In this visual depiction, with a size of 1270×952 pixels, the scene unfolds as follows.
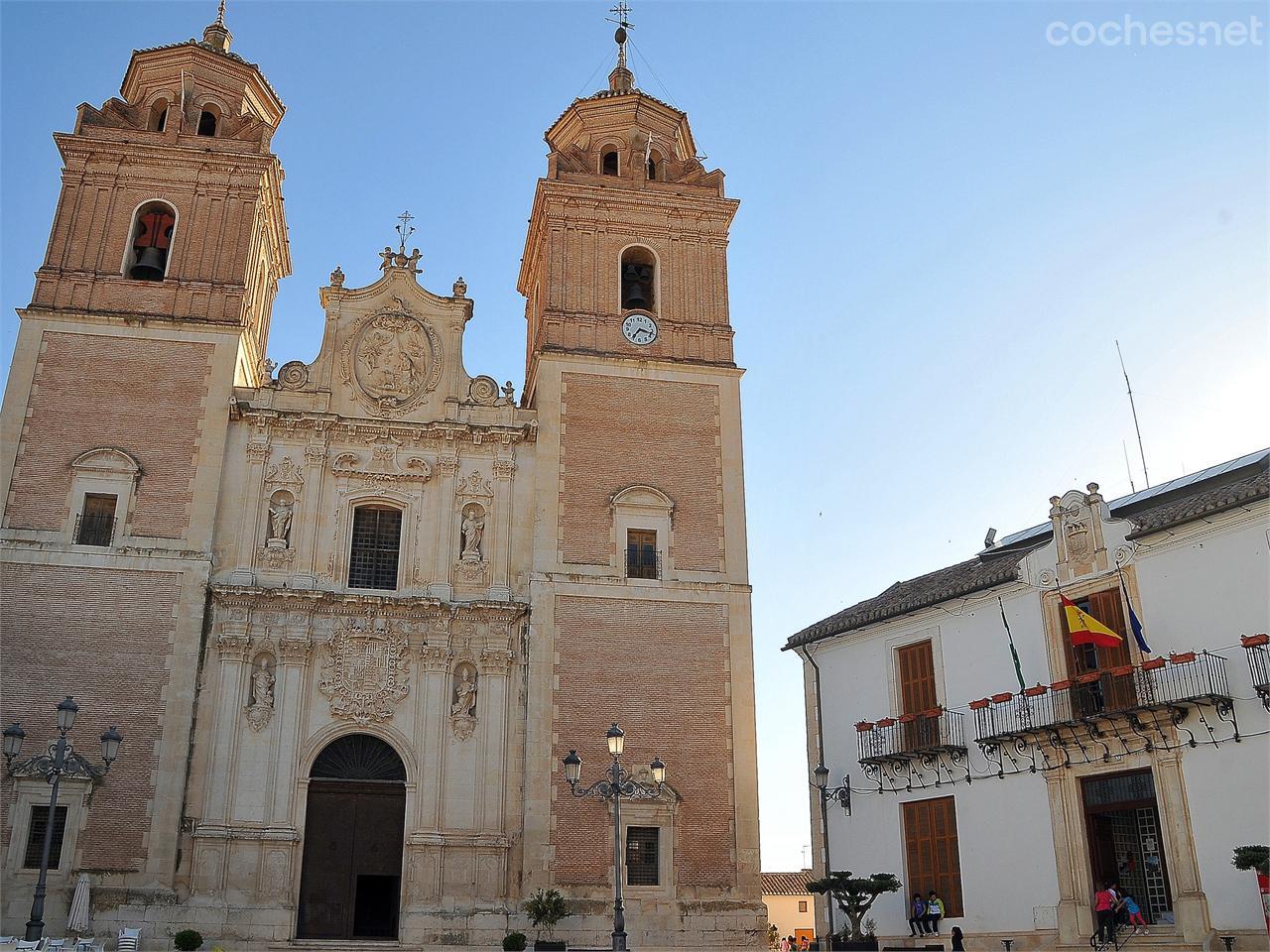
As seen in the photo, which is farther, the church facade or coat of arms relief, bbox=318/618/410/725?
coat of arms relief, bbox=318/618/410/725

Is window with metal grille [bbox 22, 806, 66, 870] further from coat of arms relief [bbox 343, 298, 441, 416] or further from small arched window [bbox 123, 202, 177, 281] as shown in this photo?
small arched window [bbox 123, 202, 177, 281]

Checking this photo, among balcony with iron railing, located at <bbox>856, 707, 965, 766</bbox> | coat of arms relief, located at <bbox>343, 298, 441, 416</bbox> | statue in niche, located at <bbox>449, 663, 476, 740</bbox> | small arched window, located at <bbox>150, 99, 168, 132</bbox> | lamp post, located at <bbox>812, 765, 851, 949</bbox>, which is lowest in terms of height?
lamp post, located at <bbox>812, 765, 851, 949</bbox>

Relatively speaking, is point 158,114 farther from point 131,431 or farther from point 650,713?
point 650,713

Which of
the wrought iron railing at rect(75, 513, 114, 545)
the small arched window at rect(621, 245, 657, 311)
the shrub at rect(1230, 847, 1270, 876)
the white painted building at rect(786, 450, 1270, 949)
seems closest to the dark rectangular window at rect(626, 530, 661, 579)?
the white painted building at rect(786, 450, 1270, 949)

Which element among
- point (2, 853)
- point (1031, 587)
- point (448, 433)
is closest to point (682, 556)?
point (448, 433)

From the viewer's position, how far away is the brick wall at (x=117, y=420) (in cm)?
2248

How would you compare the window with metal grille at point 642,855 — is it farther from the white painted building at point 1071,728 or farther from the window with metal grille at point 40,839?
the window with metal grille at point 40,839

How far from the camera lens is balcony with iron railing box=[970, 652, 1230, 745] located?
17.3 metres

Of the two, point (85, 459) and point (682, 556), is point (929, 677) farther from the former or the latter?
point (85, 459)

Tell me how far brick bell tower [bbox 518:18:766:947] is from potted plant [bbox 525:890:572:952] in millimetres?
397

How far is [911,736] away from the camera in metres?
22.2

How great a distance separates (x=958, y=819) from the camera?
21047mm

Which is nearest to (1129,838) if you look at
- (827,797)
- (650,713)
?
(827,797)

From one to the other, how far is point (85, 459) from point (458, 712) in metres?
8.41
